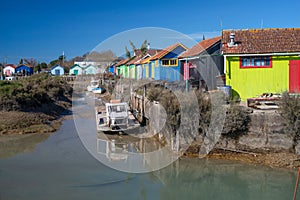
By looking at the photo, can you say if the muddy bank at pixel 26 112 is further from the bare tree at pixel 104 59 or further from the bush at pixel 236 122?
the bare tree at pixel 104 59

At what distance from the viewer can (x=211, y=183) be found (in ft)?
33.7

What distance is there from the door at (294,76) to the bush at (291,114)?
3.57 meters

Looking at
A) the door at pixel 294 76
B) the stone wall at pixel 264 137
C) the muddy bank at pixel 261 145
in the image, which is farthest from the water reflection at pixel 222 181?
the door at pixel 294 76

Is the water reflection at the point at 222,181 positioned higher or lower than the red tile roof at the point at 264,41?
Answer: lower

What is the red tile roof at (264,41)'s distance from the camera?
1464cm

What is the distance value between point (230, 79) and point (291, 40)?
3.34 m

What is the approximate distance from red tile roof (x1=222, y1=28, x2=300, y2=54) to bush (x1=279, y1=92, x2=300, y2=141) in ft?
12.6

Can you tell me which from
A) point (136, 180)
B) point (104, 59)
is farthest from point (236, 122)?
point (104, 59)

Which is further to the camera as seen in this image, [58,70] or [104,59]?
[58,70]

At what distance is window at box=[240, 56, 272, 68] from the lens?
48.3 ft

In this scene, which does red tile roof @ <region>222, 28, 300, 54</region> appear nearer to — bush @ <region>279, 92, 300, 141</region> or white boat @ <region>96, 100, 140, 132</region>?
bush @ <region>279, 92, 300, 141</region>

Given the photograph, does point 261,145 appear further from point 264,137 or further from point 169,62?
point 169,62

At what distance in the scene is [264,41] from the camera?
15.2 metres

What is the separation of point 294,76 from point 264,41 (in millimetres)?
2086
